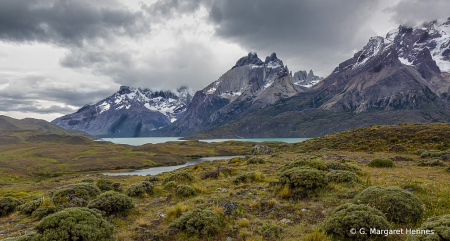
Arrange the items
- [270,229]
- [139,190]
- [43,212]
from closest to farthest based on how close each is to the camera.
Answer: [270,229] → [43,212] → [139,190]

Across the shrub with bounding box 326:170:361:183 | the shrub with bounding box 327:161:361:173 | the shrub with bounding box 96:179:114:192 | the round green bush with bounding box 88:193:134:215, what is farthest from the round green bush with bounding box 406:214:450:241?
the shrub with bounding box 96:179:114:192

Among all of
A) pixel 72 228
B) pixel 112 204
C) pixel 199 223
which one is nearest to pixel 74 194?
pixel 112 204

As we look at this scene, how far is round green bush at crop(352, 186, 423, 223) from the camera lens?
6.72 metres

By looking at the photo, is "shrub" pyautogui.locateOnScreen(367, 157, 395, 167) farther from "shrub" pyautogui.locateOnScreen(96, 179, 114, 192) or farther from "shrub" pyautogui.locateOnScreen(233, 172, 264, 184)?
"shrub" pyautogui.locateOnScreen(96, 179, 114, 192)

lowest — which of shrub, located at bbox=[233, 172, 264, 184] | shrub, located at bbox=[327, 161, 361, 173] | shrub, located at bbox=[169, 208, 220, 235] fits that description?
shrub, located at bbox=[233, 172, 264, 184]

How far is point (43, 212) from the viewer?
934cm

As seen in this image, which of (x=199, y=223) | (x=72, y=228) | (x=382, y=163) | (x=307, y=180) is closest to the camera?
(x=72, y=228)

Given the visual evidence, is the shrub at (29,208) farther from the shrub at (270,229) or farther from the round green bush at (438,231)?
the round green bush at (438,231)

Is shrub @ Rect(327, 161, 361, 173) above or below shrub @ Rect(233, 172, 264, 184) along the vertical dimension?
above

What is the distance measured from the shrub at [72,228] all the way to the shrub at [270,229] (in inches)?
197

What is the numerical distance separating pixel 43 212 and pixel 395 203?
1458 centimetres

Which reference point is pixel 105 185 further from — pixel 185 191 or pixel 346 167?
pixel 346 167

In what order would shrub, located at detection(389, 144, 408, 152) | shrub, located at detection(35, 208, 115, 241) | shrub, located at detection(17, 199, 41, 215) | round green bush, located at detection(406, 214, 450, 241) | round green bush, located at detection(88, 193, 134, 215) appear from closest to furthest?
round green bush, located at detection(406, 214, 450, 241)
shrub, located at detection(35, 208, 115, 241)
round green bush, located at detection(88, 193, 134, 215)
shrub, located at detection(17, 199, 41, 215)
shrub, located at detection(389, 144, 408, 152)

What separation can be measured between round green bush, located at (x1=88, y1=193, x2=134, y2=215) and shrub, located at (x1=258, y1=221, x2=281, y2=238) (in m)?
6.57
